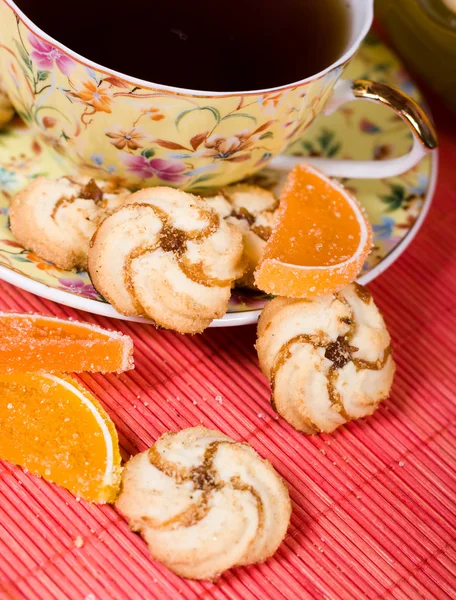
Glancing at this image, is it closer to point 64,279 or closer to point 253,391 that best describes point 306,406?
point 253,391

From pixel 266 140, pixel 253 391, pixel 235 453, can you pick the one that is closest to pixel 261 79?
pixel 266 140

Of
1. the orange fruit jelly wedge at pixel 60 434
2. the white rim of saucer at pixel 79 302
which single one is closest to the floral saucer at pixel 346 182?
the white rim of saucer at pixel 79 302

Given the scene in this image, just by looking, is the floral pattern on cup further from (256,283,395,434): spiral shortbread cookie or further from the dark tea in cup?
(256,283,395,434): spiral shortbread cookie

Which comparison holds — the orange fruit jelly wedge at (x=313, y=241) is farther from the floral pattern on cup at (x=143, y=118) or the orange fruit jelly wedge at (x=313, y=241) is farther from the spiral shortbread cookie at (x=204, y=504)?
the spiral shortbread cookie at (x=204, y=504)

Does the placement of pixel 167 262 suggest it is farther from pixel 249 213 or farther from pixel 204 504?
pixel 204 504

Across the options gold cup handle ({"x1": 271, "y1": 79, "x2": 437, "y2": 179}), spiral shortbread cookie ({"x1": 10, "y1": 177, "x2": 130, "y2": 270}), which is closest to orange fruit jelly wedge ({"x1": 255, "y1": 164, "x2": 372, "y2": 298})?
gold cup handle ({"x1": 271, "y1": 79, "x2": 437, "y2": 179})
